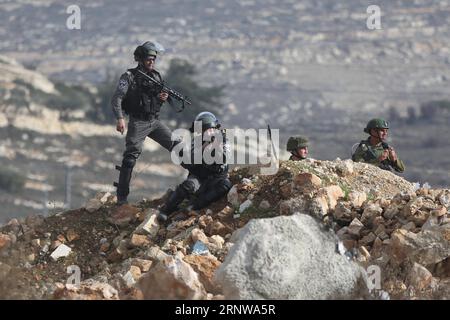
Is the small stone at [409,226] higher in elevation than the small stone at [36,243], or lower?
higher

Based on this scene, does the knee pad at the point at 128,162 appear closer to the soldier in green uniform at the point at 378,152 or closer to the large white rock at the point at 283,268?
the soldier in green uniform at the point at 378,152

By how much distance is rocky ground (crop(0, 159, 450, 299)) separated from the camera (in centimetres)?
867

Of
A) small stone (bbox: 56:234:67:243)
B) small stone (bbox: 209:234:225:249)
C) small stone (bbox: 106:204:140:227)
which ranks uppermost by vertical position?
small stone (bbox: 209:234:225:249)

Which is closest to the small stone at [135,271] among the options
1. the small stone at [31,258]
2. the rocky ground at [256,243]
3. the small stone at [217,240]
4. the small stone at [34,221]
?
the rocky ground at [256,243]

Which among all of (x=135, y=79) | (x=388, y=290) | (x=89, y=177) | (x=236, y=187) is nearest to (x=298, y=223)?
(x=388, y=290)

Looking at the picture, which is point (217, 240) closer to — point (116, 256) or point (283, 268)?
point (116, 256)

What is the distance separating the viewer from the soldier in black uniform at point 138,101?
12.2 metres

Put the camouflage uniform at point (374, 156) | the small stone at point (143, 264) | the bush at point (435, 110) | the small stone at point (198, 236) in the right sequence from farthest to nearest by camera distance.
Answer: the bush at point (435, 110)
the camouflage uniform at point (374, 156)
the small stone at point (198, 236)
the small stone at point (143, 264)

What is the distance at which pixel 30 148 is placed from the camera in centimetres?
6681

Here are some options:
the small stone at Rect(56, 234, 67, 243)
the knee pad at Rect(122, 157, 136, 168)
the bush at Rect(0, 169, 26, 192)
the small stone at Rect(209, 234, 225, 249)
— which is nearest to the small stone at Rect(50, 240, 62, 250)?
the small stone at Rect(56, 234, 67, 243)

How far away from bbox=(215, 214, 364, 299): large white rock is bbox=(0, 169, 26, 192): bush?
44.1 metres

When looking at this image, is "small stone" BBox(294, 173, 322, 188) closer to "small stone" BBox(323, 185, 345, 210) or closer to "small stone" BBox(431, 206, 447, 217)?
"small stone" BBox(323, 185, 345, 210)

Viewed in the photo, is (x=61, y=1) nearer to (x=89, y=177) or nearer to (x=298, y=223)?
(x=89, y=177)

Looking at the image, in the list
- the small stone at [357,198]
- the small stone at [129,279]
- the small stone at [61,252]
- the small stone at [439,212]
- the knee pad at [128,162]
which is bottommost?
the small stone at [61,252]
